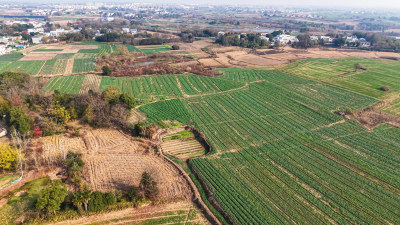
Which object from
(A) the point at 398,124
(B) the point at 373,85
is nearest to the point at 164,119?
(A) the point at 398,124

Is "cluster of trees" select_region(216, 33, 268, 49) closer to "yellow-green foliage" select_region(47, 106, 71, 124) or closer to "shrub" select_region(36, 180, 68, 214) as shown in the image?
"yellow-green foliage" select_region(47, 106, 71, 124)

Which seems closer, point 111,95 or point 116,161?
point 116,161

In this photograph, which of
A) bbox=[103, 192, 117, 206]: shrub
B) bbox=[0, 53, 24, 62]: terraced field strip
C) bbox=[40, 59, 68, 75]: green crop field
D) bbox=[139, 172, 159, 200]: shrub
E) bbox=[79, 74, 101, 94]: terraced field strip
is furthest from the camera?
bbox=[0, 53, 24, 62]: terraced field strip

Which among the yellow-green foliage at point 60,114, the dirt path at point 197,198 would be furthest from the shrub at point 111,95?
the dirt path at point 197,198

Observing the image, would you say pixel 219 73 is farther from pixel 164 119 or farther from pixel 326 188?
pixel 326 188

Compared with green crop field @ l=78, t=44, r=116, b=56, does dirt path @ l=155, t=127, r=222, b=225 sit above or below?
below

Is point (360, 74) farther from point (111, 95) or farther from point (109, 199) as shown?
point (109, 199)

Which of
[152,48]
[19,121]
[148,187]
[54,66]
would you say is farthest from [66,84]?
→ [152,48]

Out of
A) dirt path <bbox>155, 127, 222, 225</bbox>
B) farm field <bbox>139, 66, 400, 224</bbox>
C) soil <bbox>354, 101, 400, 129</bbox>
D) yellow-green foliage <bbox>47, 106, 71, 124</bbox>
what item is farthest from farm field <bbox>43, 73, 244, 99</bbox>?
soil <bbox>354, 101, 400, 129</bbox>
